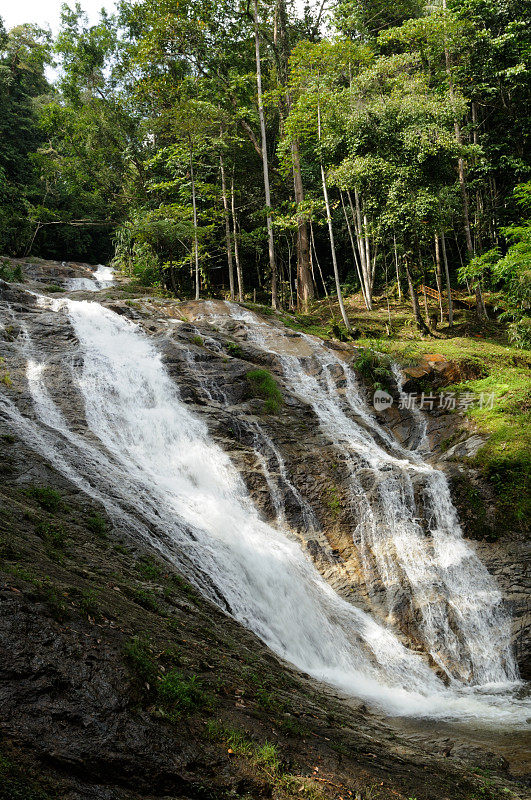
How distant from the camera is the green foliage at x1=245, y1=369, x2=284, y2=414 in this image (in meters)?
13.4

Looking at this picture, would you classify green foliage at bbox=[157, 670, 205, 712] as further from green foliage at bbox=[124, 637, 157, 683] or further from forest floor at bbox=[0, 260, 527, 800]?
green foliage at bbox=[124, 637, 157, 683]

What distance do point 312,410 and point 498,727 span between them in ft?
28.6

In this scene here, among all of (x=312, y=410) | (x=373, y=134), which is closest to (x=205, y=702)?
(x=312, y=410)

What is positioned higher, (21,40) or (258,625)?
(21,40)

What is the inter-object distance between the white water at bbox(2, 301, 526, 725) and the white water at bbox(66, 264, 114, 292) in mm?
14036

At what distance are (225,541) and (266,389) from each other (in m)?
5.88

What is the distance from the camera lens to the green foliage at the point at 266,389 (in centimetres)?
1340

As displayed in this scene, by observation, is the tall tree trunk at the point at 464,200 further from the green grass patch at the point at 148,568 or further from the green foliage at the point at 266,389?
the green grass patch at the point at 148,568

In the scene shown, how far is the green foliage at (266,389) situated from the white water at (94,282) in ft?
43.4

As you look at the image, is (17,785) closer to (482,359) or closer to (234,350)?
(234,350)

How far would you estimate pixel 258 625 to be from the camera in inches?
298

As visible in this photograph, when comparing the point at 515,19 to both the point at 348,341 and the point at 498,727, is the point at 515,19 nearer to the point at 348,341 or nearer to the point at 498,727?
the point at 348,341

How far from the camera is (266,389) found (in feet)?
45.3

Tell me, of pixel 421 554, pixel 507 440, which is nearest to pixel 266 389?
pixel 421 554
